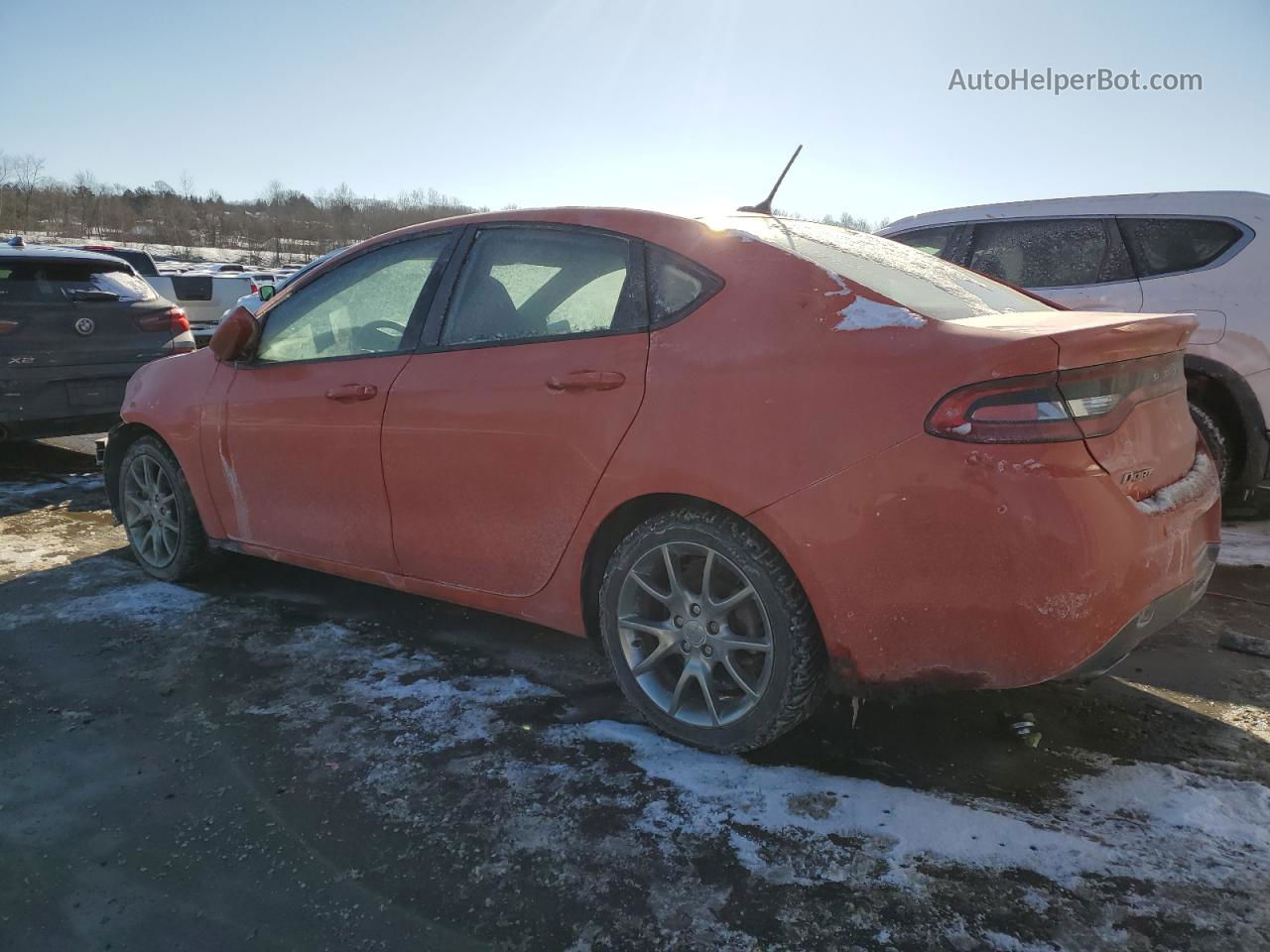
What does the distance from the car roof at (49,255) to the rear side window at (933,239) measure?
5951 mm

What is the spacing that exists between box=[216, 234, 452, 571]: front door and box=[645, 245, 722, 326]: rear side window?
3.17 ft

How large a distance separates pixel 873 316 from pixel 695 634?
3.32 feet

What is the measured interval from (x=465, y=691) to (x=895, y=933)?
1649 millimetres

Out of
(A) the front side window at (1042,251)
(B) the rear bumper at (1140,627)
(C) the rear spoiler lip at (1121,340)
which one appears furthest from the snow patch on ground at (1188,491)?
(A) the front side window at (1042,251)

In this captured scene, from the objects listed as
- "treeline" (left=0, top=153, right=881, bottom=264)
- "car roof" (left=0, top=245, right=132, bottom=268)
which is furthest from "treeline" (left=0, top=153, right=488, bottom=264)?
"car roof" (left=0, top=245, right=132, bottom=268)

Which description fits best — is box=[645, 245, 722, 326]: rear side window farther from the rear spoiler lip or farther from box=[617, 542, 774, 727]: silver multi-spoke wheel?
the rear spoiler lip

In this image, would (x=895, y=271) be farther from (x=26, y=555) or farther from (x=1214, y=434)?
(x=26, y=555)

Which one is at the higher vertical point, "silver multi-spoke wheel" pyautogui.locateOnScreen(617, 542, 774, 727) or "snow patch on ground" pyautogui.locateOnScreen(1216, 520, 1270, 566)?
"silver multi-spoke wheel" pyautogui.locateOnScreen(617, 542, 774, 727)

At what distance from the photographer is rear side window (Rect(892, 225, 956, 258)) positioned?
6.04 meters

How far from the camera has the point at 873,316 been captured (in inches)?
91.2

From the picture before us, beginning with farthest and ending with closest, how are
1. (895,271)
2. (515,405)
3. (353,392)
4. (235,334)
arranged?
1. (235,334)
2. (353,392)
3. (515,405)
4. (895,271)

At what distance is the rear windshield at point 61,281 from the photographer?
631cm

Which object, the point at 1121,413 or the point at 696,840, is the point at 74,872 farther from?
the point at 1121,413

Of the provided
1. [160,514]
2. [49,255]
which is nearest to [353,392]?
[160,514]
